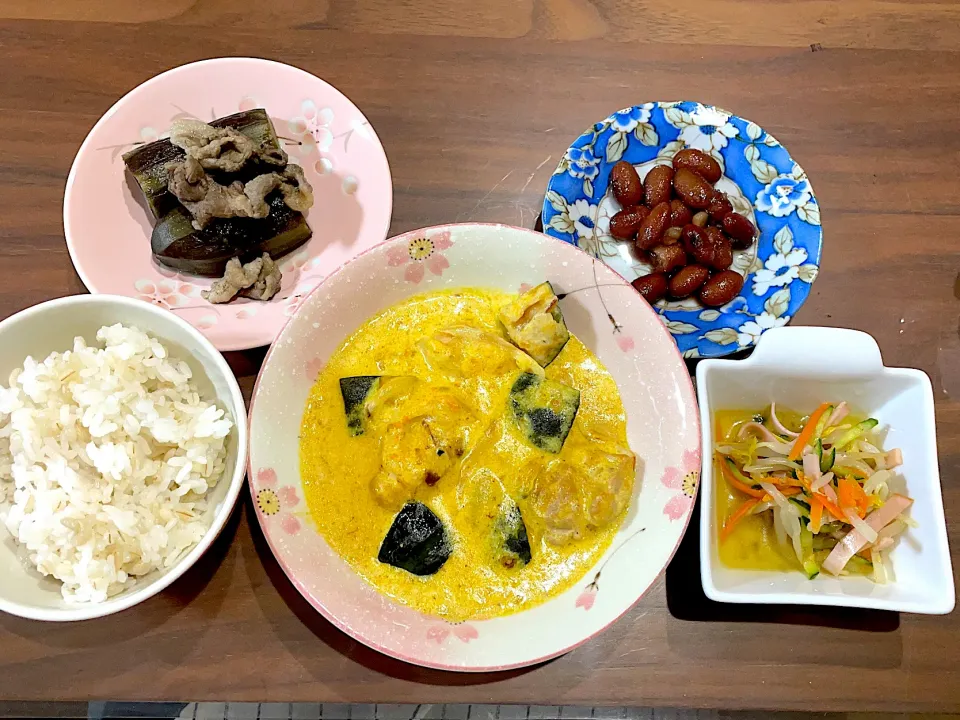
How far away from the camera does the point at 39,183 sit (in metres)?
2.12

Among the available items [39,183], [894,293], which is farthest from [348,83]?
[894,293]

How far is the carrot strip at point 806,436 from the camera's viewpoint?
6.34 feet

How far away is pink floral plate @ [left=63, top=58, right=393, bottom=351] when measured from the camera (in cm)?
196

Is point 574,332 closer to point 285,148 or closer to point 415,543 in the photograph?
point 415,543

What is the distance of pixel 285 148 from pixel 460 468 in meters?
1.11

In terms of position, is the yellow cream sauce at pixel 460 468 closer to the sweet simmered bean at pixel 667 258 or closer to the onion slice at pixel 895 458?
the sweet simmered bean at pixel 667 258

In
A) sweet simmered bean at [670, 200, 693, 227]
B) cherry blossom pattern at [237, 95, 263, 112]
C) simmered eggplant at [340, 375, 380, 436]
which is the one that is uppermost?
cherry blossom pattern at [237, 95, 263, 112]

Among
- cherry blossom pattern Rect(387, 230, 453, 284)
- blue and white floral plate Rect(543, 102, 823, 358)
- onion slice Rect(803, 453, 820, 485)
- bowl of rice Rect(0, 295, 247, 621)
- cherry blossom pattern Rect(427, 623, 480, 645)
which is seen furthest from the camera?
blue and white floral plate Rect(543, 102, 823, 358)

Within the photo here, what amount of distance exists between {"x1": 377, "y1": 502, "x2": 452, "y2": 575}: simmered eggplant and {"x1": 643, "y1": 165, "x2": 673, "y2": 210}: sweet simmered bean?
3.75ft

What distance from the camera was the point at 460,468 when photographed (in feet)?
5.95

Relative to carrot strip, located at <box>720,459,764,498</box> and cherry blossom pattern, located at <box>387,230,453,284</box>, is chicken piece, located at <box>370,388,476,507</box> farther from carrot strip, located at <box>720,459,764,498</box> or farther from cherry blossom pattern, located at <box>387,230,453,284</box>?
carrot strip, located at <box>720,459,764,498</box>

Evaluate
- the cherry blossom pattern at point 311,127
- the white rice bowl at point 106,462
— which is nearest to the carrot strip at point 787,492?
the white rice bowl at point 106,462

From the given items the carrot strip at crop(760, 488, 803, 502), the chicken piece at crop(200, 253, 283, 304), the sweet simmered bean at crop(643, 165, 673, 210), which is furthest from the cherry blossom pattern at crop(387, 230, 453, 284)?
the carrot strip at crop(760, 488, 803, 502)

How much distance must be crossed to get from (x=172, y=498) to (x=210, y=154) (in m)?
0.90
